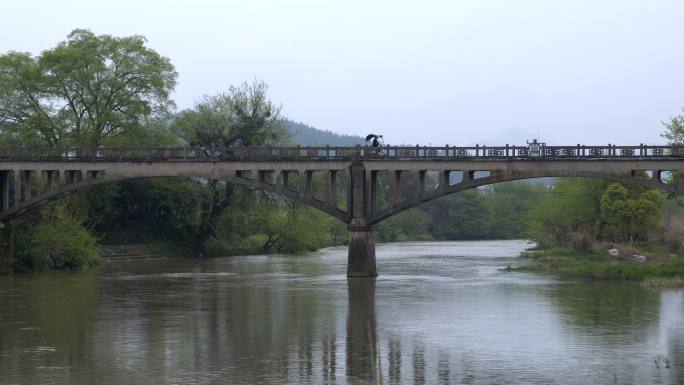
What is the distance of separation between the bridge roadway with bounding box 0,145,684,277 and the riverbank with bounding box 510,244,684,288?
553cm

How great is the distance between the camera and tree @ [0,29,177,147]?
85.4m

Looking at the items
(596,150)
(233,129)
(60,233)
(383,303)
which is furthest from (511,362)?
(233,129)

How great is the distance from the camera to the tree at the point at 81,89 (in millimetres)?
85438

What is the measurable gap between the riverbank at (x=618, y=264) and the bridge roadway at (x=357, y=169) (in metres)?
5.53

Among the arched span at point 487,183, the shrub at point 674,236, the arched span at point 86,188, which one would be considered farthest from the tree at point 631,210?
the arched span at point 86,188

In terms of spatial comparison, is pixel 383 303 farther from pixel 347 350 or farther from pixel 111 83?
pixel 111 83

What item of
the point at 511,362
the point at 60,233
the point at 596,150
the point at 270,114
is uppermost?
the point at 270,114

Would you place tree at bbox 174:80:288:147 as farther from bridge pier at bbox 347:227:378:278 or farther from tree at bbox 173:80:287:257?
bridge pier at bbox 347:227:378:278

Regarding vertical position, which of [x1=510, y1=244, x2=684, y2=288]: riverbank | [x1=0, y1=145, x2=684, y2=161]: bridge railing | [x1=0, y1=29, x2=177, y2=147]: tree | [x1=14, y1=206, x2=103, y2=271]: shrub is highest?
[x1=0, y1=29, x2=177, y2=147]: tree

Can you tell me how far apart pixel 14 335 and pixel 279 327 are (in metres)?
9.88

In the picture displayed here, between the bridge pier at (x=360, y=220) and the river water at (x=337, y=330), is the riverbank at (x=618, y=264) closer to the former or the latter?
the river water at (x=337, y=330)

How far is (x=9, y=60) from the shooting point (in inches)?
3435

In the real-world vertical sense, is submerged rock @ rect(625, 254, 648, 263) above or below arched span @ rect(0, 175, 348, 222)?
below

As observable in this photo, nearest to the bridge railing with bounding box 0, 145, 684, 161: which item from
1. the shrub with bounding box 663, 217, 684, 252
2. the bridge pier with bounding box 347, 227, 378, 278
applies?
the bridge pier with bounding box 347, 227, 378, 278
